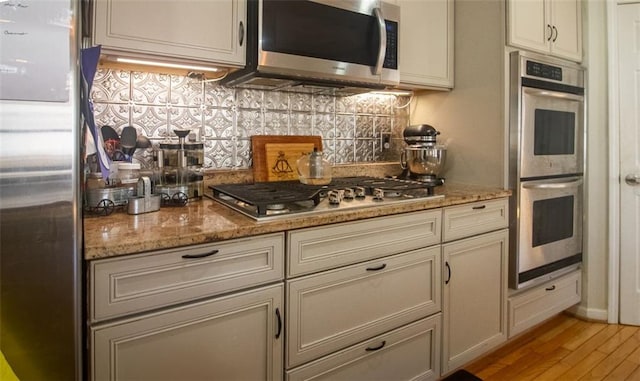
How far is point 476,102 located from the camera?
2.18 metres

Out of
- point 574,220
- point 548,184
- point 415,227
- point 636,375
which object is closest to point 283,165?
point 415,227

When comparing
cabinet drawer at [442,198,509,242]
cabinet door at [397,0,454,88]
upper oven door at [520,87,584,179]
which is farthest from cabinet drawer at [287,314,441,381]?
cabinet door at [397,0,454,88]

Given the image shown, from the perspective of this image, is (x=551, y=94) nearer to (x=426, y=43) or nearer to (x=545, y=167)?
(x=545, y=167)

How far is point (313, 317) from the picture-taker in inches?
53.2

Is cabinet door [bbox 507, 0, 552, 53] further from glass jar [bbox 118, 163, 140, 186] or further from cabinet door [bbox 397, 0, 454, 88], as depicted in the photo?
glass jar [bbox 118, 163, 140, 186]

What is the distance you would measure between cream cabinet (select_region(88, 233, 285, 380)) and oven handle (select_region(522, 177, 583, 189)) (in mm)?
1550

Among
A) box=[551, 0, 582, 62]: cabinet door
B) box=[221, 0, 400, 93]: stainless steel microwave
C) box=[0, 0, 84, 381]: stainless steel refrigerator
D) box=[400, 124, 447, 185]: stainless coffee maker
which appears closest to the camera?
box=[0, 0, 84, 381]: stainless steel refrigerator

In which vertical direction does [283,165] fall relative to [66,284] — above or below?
above

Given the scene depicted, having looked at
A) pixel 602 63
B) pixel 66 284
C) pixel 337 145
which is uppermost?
pixel 602 63

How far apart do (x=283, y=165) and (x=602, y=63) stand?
2.13 meters

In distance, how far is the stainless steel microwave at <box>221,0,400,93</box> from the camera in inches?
61.7

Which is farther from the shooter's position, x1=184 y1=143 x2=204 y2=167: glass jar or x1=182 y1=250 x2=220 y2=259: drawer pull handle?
x1=184 y1=143 x2=204 y2=167: glass jar

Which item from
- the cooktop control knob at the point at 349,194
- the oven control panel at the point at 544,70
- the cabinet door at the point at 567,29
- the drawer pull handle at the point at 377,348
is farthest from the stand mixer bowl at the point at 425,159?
the drawer pull handle at the point at 377,348

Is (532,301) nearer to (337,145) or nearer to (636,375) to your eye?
(636,375)
